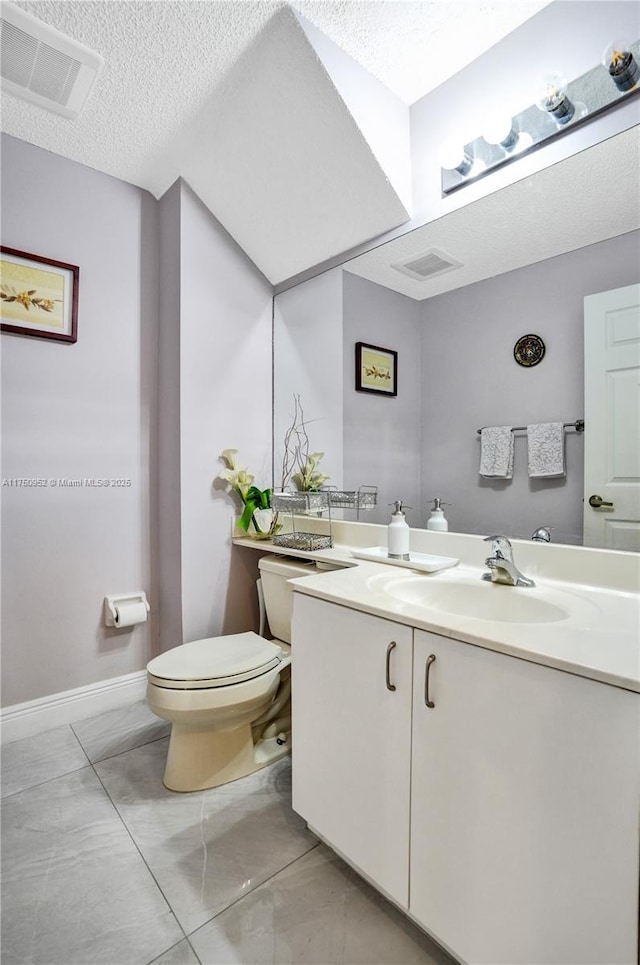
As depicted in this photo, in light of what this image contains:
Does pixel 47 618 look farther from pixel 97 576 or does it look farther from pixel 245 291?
pixel 245 291

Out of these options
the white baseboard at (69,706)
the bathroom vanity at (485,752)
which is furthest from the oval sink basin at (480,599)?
the white baseboard at (69,706)

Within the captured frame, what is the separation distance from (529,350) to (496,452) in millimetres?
327

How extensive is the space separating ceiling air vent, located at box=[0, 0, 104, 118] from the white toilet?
1941mm

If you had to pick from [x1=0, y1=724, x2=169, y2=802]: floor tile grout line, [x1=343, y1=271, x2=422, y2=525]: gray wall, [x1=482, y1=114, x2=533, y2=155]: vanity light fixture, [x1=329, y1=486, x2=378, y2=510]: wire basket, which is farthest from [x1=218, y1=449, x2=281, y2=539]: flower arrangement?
[x1=482, y1=114, x2=533, y2=155]: vanity light fixture

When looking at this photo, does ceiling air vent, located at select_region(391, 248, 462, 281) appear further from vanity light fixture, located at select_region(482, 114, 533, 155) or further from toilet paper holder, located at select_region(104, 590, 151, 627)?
toilet paper holder, located at select_region(104, 590, 151, 627)

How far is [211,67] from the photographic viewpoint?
159 centimetres

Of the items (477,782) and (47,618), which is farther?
(47,618)

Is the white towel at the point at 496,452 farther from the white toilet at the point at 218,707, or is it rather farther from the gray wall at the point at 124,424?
the gray wall at the point at 124,424

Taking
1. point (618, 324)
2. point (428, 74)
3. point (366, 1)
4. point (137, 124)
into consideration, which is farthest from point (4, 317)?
point (618, 324)

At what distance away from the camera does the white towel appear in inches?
56.7

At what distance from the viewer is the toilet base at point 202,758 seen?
5.04 ft

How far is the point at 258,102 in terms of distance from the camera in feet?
5.42

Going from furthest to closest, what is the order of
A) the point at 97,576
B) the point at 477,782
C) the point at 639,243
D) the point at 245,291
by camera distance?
the point at 245,291, the point at 97,576, the point at 639,243, the point at 477,782

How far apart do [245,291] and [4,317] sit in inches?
41.1
